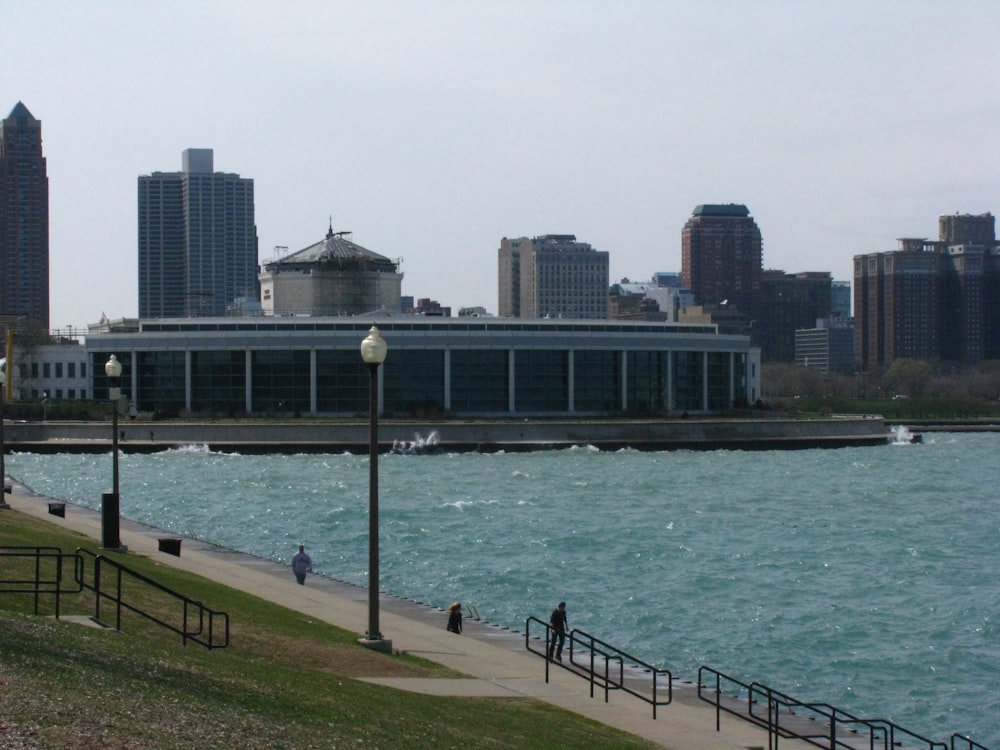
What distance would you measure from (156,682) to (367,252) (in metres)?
136

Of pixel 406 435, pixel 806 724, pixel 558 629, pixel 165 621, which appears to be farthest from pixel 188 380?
pixel 806 724

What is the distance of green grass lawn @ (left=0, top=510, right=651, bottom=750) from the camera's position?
14.2m

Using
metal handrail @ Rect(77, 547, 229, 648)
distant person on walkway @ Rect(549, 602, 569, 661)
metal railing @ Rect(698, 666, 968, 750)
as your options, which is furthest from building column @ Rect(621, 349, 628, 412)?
metal handrail @ Rect(77, 547, 229, 648)

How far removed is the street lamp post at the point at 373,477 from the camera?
23094 mm

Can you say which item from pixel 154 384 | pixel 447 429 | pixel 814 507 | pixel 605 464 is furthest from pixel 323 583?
pixel 154 384

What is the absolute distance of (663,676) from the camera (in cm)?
2877

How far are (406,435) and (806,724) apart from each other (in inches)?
3326

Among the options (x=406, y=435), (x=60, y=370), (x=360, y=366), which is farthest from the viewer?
(x=60, y=370)

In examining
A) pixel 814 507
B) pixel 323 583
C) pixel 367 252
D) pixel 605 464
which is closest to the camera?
pixel 323 583

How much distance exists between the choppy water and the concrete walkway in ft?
13.0

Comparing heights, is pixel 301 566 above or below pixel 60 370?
below

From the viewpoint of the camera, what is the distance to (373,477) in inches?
947

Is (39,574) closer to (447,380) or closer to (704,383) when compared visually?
(447,380)

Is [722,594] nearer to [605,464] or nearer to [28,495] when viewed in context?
[28,495]
